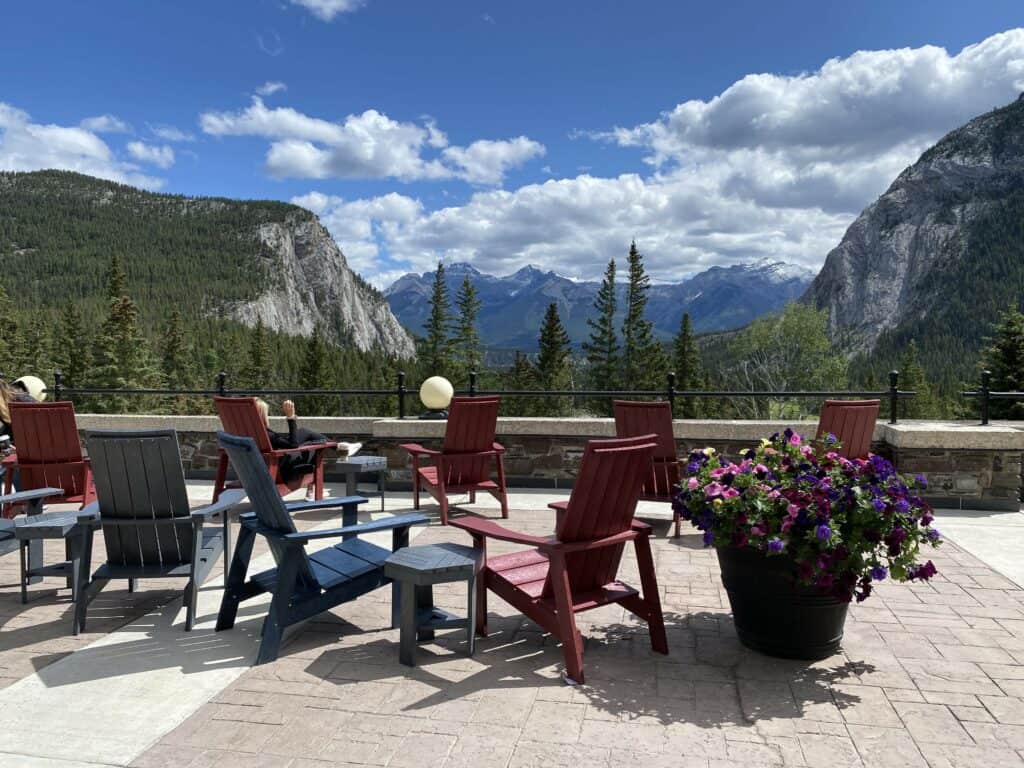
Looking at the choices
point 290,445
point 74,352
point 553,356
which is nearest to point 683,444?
point 290,445

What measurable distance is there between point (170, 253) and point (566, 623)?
486 feet

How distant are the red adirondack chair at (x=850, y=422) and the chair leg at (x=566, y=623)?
11.7 feet

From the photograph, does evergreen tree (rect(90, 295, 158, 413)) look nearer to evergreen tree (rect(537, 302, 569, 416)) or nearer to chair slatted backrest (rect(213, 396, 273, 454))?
evergreen tree (rect(537, 302, 569, 416))

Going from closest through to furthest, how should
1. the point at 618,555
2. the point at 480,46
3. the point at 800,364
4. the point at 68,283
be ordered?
the point at 618,555 → the point at 480,46 → the point at 800,364 → the point at 68,283

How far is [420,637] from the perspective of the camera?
11.3ft

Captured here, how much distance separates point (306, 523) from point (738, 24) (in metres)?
15.5

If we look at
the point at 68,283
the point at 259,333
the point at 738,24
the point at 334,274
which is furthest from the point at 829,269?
the point at 738,24

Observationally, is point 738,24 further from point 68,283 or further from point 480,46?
point 68,283

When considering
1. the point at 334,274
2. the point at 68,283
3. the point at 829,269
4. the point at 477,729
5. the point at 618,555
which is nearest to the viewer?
the point at 477,729

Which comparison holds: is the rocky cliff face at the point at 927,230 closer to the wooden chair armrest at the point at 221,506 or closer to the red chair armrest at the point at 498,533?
the red chair armrest at the point at 498,533

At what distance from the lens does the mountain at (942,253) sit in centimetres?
11750

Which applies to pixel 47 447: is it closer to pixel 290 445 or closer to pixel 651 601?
A: pixel 290 445

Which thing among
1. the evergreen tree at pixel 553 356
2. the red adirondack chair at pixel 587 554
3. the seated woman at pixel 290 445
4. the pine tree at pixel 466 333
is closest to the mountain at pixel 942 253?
the evergreen tree at pixel 553 356

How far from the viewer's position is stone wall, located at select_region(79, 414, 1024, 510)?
6.81 m
